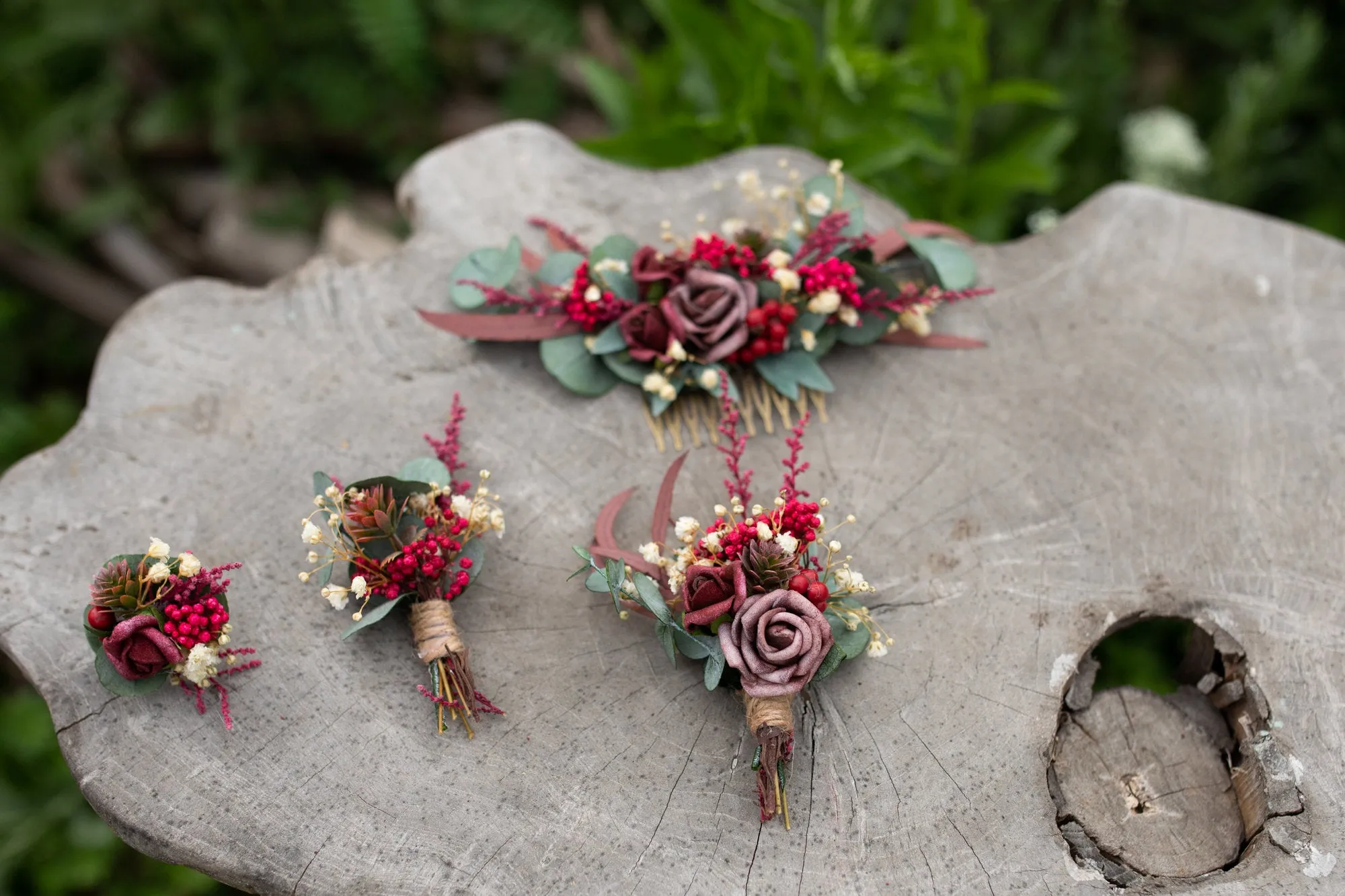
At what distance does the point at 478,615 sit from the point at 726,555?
1.53 ft

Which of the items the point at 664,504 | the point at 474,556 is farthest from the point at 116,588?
the point at 664,504

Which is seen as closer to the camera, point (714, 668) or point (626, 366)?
point (714, 668)

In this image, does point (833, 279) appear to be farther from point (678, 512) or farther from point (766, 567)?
point (766, 567)

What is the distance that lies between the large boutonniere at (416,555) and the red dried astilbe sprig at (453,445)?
0.08ft

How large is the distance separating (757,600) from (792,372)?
595mm

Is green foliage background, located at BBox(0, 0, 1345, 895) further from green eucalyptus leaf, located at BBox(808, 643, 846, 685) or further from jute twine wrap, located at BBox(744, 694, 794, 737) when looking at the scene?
jute twine wrap, located at BBox(744, 694, 794, 737)

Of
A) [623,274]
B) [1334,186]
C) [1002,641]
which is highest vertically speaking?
[623,274]

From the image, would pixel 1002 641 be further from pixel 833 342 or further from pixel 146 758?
pixel 146 758

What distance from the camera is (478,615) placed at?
1947 millimetres

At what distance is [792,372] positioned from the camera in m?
2.18

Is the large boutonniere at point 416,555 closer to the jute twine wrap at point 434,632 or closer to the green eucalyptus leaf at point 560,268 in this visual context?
the jute twine wrap at point 434,632

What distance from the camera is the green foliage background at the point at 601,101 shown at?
303cm

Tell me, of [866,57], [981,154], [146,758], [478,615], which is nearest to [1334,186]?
[981,154]

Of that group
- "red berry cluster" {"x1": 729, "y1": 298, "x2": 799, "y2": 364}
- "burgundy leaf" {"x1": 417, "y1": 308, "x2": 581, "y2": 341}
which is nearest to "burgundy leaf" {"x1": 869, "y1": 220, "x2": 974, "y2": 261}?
"red berry cluster" {"x1": 729, "y1": 298, "x2": 799, "y2": 364}
